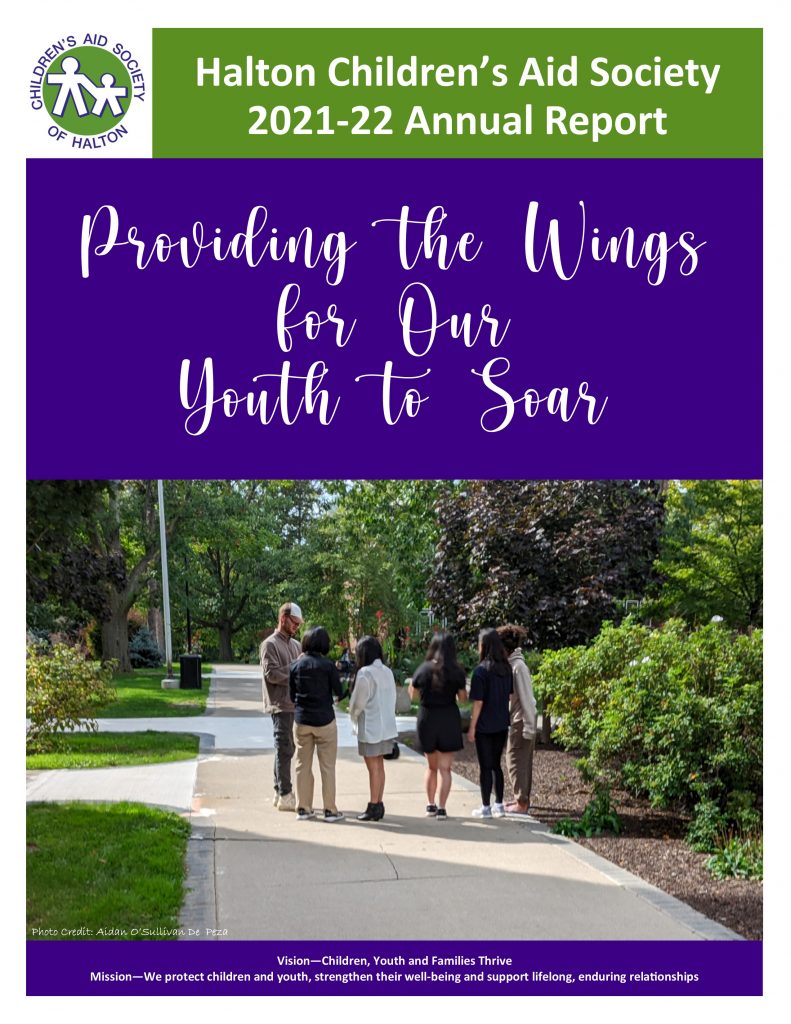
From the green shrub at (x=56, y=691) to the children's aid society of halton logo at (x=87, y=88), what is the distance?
28.1 feet

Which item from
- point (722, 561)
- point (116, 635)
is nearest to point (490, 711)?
point (722, 561)

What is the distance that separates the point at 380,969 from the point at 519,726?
4.65 m

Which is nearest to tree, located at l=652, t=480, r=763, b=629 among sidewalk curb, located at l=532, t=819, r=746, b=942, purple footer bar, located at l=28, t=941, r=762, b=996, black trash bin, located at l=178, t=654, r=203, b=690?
sidewalk curb, located at l=532, t=819, r=746, b=942

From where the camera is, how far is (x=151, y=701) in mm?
20016

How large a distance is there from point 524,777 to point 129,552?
25449mm

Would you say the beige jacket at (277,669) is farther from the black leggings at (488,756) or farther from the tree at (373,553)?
the tree at (373,553)

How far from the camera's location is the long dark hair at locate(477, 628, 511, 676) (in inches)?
344

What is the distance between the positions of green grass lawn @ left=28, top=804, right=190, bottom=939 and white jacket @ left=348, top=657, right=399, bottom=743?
160 centimetres

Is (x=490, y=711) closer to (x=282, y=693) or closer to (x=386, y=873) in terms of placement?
(x=282, y=693)

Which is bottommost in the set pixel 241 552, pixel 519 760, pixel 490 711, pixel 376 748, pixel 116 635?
pixel 116 635

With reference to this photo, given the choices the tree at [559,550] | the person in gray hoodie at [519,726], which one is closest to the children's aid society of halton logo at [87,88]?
the person in gray hoodie at [519,726]

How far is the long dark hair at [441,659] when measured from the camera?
8.50m

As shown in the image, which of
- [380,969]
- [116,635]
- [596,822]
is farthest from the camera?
[116,635]

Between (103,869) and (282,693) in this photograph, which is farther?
(282,693)
